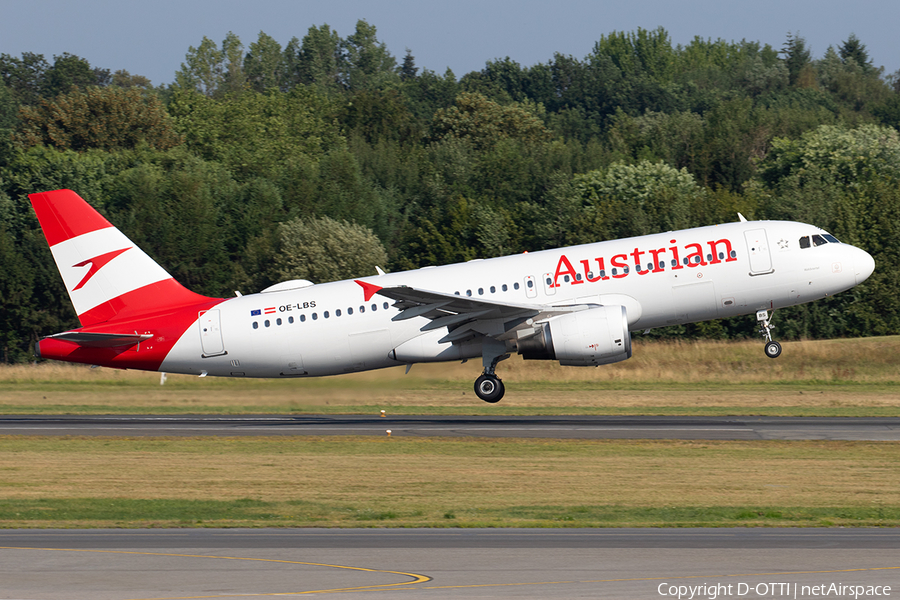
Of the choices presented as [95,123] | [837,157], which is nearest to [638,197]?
[837,157]

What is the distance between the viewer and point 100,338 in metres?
34.4

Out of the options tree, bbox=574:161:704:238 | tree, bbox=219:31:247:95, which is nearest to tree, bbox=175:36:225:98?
tree, bbox=219:31:247:95

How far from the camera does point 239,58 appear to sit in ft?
599

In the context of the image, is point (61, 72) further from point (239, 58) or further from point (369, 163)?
point (369, 163)

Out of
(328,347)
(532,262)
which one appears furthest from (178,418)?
(532,262)

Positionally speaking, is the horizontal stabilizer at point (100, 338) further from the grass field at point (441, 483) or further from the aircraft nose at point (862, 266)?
the aircraft nose at point (862, 266)

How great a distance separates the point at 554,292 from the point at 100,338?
1416 centimetres

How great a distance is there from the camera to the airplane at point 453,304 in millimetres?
33656

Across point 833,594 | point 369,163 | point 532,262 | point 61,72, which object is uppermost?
point 61,72

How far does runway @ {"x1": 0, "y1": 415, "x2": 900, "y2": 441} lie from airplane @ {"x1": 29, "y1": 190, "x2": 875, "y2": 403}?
187cm

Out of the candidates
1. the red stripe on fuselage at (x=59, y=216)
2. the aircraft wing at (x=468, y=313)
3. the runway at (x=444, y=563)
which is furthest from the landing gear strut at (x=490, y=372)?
the runway at (x=444, y=563)

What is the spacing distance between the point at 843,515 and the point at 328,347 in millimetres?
18339

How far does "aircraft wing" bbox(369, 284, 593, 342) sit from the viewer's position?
32.4m

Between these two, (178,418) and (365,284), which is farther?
(178,418)
